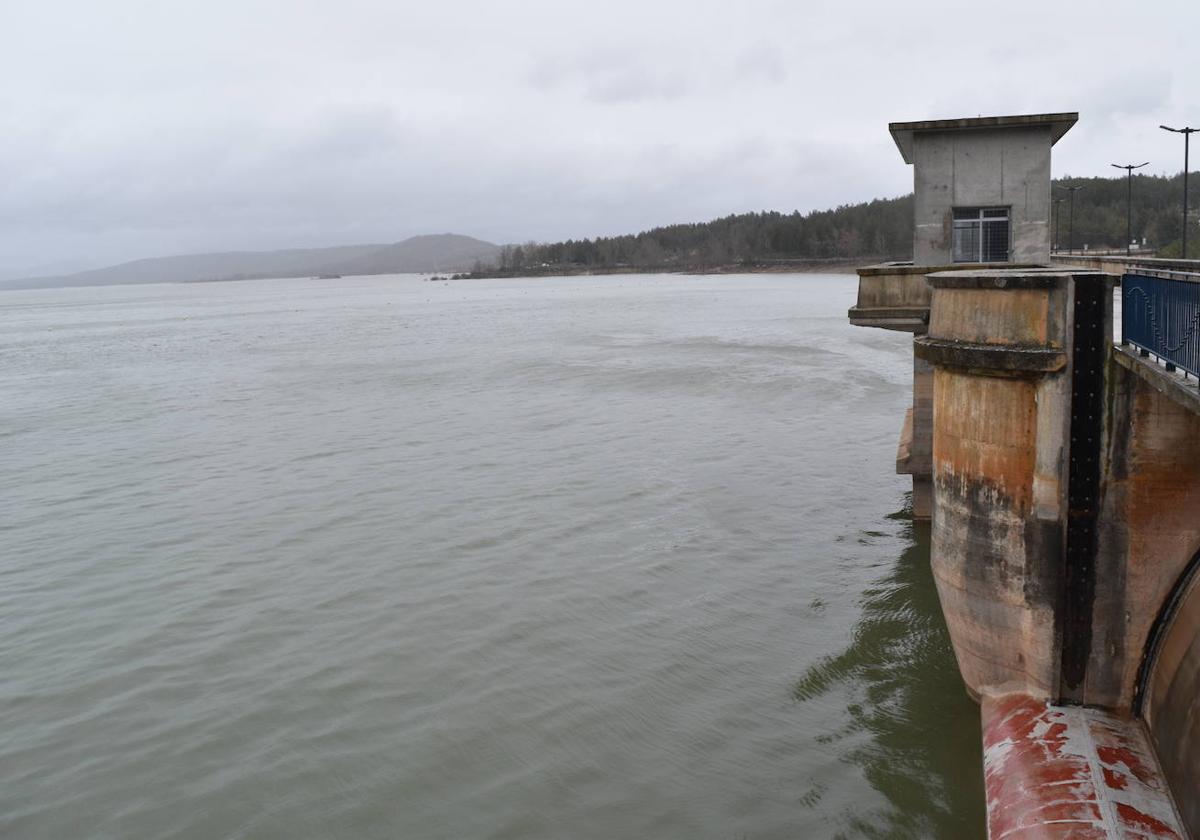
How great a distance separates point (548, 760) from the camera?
987 cm

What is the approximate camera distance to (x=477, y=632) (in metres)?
12.9

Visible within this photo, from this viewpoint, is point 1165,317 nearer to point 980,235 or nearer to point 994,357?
point 994,357

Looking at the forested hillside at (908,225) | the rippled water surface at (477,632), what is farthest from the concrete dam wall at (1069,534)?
the forested hillside at (908,225)

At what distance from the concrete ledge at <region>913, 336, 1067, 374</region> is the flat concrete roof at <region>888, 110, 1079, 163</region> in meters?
8.05

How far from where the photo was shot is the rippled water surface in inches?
364

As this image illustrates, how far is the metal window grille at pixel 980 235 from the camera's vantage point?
17.1m

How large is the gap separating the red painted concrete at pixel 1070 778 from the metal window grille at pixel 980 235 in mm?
9762

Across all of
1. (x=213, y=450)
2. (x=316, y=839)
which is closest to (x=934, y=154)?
(x=316, y=839)

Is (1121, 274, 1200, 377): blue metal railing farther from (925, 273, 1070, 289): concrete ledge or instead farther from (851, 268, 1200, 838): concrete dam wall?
(925, 273, 1070, 289): concrete ledge

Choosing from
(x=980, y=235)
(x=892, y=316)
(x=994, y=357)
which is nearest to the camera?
(x=994, y=357)

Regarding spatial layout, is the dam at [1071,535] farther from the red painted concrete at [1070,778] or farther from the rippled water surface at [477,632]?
the rippled water surface at [477,632]

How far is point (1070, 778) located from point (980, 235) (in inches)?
447

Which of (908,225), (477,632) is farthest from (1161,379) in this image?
(908,225)

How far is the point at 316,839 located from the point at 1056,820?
5907 mm
